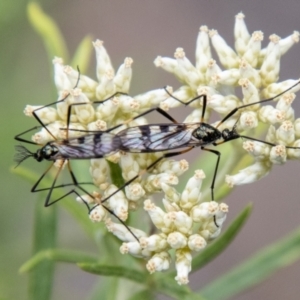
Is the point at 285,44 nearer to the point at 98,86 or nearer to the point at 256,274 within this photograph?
the point at 98,86

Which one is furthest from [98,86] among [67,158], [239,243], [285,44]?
[239,243]

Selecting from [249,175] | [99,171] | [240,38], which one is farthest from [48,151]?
[240,38]

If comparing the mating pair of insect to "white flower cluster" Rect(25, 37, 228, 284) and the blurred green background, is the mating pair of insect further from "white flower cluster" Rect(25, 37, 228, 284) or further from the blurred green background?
the blurred green background

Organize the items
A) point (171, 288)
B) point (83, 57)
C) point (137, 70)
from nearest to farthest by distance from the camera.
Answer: point (171, 288), point (83, 57), point (137, 70)

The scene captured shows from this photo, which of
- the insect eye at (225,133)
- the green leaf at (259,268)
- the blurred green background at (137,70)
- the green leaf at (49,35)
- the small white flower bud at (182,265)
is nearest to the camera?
the small white flower bud at (182,265)

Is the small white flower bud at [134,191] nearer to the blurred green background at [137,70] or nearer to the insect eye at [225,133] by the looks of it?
the insect eye at [225,133]

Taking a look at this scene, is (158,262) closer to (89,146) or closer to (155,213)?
(155,213)

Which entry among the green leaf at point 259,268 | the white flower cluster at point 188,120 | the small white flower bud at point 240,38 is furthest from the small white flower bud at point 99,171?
the green leaf at point 259,268
